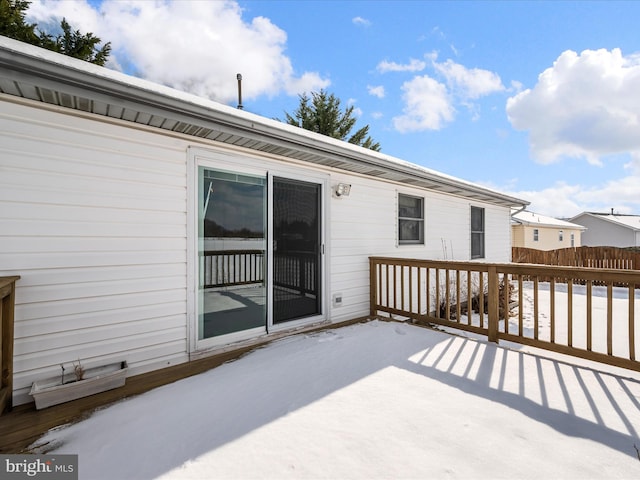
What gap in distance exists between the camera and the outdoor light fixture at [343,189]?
418 centimetres

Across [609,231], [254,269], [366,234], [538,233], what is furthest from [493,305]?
[609,231]

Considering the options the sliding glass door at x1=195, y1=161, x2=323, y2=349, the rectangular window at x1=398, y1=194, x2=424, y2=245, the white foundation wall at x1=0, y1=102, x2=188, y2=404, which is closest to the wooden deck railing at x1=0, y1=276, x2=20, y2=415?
the white foundation wall at x1=0, y1=102, x2=188, y2=404

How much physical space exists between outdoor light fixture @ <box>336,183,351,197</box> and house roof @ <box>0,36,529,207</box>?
0.28 m

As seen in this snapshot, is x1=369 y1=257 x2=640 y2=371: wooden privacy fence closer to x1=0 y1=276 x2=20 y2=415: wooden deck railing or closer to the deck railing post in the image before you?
the deck railing post

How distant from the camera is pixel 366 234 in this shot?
4.66 meters

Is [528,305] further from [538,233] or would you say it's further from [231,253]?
[538,233]

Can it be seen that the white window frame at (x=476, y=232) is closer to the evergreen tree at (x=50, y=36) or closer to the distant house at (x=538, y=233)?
the evergreen tree at (x=50, y=36)

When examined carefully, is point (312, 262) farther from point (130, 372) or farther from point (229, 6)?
point (229, 6)

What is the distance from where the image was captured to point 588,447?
5.41 feet

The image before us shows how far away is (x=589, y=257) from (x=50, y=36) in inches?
706

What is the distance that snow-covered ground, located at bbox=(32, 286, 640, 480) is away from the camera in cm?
152

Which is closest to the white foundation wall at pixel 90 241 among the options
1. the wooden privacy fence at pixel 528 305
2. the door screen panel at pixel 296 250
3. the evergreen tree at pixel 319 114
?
the door screen panel at pixel 296 250

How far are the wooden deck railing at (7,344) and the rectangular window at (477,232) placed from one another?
7.80 m

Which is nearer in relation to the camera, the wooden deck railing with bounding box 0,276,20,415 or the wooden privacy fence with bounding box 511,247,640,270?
the wooden deck railing with bounding box 0,276,20,415
